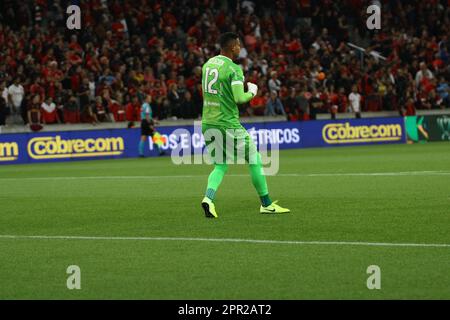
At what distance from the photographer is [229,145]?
1347cm

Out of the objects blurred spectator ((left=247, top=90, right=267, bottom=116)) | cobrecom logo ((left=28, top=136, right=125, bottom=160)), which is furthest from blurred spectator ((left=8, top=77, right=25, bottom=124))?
blurred spectator ((left=247, top=90, right=267, bottom=116))

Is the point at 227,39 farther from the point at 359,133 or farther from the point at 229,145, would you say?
the point at 359,133

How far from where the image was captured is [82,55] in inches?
1310

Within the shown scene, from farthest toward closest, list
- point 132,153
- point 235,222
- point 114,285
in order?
point 132,153 < point 235,222 < point 114,285

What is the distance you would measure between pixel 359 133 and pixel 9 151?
42.3 ft

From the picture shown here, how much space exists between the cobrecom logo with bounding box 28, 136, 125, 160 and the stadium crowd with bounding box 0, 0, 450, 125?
0.81 m

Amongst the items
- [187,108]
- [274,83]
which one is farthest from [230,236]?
[274,83]

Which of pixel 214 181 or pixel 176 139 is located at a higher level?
pixel 214 181

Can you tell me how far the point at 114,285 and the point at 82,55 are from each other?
83.8 feet

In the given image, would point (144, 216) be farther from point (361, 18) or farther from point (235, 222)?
point (361, 18)

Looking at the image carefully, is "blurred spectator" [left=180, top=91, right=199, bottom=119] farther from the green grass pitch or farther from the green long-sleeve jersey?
the green long-sleeve jersey

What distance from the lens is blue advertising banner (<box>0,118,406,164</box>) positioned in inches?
1192

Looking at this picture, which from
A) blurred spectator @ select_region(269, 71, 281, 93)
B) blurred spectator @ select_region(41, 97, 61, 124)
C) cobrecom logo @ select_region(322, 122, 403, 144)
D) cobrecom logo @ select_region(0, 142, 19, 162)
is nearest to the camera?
cobrecom logo @ select_region(0, 142, 19, 162)
